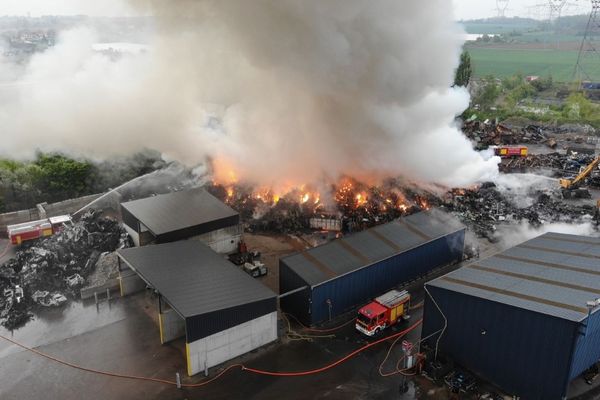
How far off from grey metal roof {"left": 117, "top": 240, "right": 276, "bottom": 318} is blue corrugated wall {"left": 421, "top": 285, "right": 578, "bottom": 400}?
6.72 metres

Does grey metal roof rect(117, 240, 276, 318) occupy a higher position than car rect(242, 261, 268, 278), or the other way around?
grey metal roof rect(117, 240, 276, 318)

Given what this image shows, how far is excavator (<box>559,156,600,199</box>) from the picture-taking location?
36.2 m

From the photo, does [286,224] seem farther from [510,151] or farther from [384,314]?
[510,151]

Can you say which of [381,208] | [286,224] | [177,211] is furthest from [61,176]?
[381,208]

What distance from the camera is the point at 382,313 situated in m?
19.6

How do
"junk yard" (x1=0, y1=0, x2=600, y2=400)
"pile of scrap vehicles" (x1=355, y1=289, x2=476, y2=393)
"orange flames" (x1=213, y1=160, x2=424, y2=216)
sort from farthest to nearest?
1. "orange flames" (x1=213, y1=160, x2=424, y2=216)
2. "pile of scrap vehicles" (x1=355, y1=289, x2=476, y2=393)
3. "junk yard" (x1=0, y1=0, x2=600, y2=400)

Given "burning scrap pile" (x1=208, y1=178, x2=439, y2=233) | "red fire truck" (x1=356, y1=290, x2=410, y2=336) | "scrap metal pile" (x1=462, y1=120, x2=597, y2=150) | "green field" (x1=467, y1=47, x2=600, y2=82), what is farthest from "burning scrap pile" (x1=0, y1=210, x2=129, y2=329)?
"green field" (x1=467, y1=47, x2=600, y2=82)

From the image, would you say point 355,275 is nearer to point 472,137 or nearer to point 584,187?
point 584,187

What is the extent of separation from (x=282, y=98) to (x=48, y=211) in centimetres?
1778

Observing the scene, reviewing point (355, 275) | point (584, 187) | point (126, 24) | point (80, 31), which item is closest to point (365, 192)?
point (355, 275)

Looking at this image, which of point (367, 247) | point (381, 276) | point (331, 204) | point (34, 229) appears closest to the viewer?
point (381, 276)

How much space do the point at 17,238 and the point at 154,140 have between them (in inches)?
614

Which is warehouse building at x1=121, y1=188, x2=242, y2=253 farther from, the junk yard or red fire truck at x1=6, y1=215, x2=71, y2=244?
red fire truck at x1=6, y1=215, x2=71, y2=244

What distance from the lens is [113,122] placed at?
42406mm
